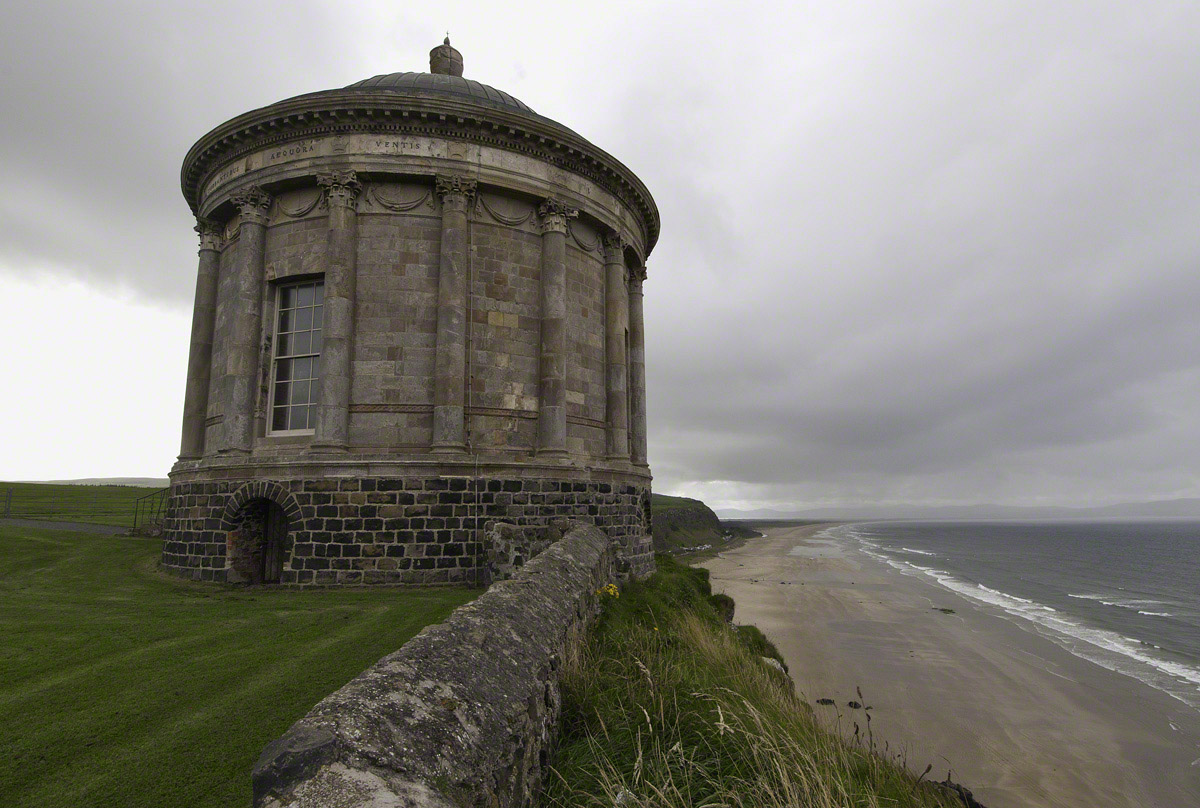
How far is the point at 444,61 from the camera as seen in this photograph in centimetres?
2031

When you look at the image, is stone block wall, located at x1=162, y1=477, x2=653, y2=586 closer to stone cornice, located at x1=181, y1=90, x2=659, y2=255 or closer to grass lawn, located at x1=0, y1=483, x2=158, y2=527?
stone cornice, located at x1=181, y1=90, x2=659, y2=255

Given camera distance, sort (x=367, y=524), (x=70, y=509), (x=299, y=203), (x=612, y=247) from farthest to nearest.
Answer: (x=70, y=509) → (x=612, y=247) → (x=299, y=203) → (x=367, y=524)

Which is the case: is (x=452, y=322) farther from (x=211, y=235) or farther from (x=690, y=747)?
(x=690, y=747)

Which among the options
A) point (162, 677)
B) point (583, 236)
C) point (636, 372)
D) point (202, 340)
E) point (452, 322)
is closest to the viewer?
point (162, 677)

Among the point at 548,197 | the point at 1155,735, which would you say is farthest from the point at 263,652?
the point at 1155,735

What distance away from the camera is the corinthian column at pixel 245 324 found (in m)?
14.0

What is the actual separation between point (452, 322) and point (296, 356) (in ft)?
12.8

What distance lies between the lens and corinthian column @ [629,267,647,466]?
19.8 metres

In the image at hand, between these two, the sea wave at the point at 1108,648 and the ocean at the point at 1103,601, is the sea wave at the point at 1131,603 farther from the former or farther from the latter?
the sea wave at the point at 1108,648

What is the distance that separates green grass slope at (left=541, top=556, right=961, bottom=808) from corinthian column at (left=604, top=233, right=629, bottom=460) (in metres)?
9.80

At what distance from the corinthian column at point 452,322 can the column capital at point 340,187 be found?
186 cm

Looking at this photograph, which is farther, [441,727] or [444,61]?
[444,61]

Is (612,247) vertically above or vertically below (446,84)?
below

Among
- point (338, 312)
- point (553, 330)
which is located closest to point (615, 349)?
point (553, 330)
